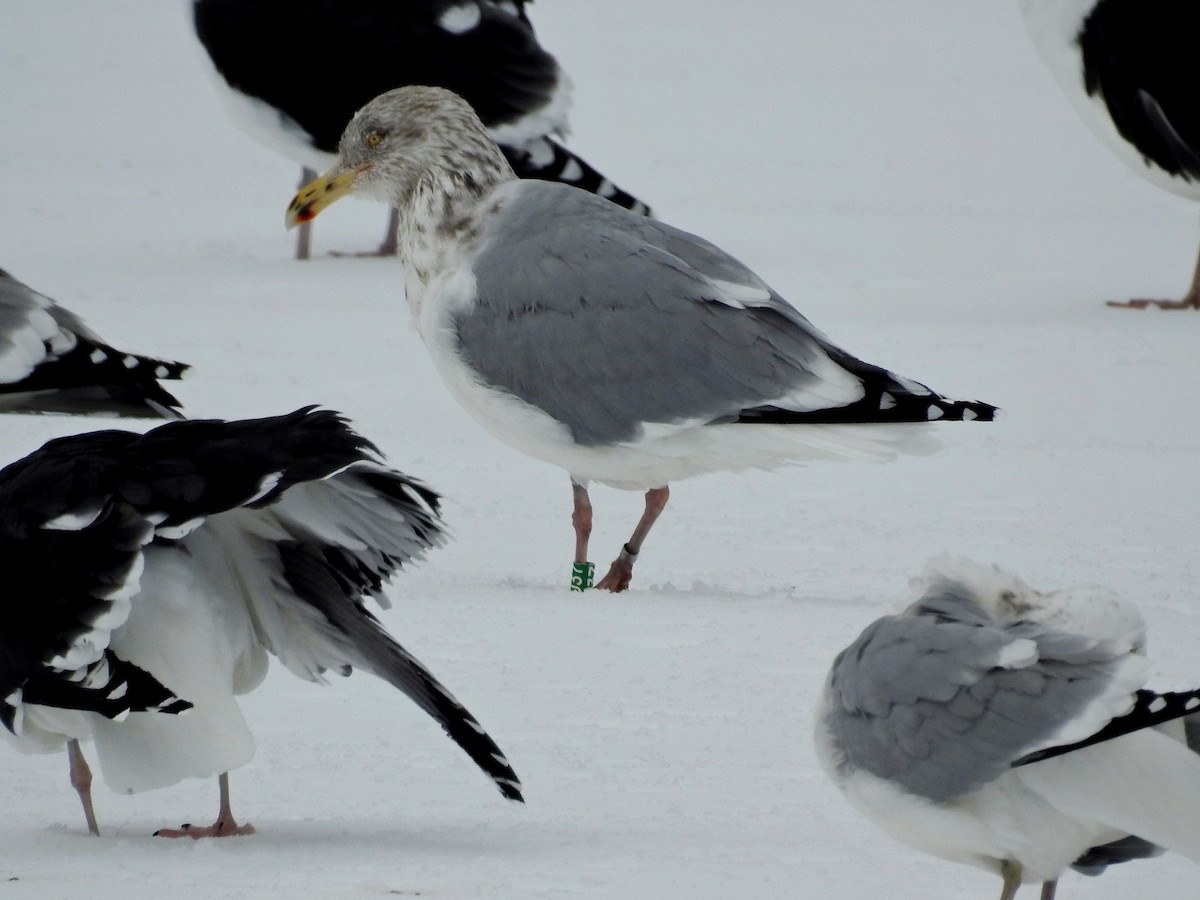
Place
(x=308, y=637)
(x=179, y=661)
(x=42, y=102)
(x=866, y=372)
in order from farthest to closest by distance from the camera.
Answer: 1. (x=42, y=102)
2. (x=866, y=372)
3. (x=308, y=637)
4. (x=179, y=661)

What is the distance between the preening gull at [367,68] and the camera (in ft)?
25.1

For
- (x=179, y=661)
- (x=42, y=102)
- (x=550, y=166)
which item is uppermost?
(x=179, y=661)

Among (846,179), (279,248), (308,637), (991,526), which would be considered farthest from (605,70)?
(308,637)

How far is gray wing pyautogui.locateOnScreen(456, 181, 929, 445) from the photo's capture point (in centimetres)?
403

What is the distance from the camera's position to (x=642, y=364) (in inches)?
161

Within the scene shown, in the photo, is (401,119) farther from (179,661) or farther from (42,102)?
(42,102)

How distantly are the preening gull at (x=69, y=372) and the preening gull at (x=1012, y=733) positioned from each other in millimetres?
1805

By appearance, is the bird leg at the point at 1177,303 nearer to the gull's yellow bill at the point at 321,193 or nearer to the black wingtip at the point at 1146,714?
the gull's yellow bill at the point at 321,193

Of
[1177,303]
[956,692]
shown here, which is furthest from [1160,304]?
[956,692]

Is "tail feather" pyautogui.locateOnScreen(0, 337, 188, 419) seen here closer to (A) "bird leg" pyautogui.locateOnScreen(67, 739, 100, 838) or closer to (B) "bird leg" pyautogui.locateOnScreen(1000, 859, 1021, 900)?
(A) "bird leg" pyautogui.locateOnScreen(67, 739, 100, 838)

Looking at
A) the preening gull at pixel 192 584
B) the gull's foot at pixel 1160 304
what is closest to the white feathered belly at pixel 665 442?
Answer: the preening gull at pixel 192 584

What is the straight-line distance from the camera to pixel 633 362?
4.09 m

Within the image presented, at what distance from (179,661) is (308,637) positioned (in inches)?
9.8

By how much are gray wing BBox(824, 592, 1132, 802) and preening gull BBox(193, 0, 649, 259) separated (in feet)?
17.3
